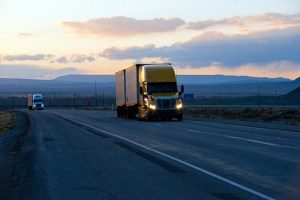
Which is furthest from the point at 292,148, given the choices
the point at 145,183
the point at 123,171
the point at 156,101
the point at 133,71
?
the point at 133,71

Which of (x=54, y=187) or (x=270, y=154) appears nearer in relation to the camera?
(x=54, y=187)

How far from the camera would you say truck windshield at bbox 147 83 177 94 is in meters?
40.0

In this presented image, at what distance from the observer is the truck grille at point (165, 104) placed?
129ft

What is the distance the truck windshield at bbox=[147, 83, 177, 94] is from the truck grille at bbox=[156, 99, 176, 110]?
0.89m

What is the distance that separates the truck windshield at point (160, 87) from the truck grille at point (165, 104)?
89 centimetres

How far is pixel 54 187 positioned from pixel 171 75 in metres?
29.6

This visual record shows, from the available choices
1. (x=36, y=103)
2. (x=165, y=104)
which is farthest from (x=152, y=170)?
(x=36, y=103)

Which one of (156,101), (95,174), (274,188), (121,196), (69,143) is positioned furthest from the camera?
(156,101)

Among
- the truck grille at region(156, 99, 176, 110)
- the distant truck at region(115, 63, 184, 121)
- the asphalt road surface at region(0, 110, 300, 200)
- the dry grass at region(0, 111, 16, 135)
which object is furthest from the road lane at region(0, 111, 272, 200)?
the distant truck at region(115, 63, 184, 121)

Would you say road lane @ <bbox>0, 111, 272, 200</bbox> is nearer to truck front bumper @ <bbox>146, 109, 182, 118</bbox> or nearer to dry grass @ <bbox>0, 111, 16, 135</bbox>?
dry grass @ <bbox>0, 111, 16, 135</bbox>

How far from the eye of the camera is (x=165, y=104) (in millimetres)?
39531

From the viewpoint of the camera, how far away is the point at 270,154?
1686 cm

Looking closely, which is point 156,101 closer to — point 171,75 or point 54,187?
point 171,75

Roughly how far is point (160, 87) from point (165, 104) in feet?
4.36
